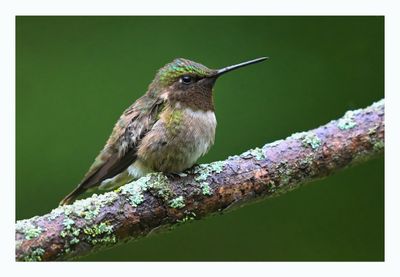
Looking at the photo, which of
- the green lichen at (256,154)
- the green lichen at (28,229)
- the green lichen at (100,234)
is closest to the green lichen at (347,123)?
the green lichen at (256,154)

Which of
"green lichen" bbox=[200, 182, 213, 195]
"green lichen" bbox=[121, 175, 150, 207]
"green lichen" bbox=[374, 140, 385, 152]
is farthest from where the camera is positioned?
"green lichen" bbox=[374, 140, 385, 152]

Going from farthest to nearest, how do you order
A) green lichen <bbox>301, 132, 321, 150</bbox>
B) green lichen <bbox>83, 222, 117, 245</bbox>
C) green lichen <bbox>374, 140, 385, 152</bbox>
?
green lichen <bbox>374, 140, 385, 152</bbox> → green lichen <bbox>301, 132, 321, 150</bbox> → green lichen <bbox>83, 222, 117, 245</bbox>

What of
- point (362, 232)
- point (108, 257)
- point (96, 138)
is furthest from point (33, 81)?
point (362, 232)

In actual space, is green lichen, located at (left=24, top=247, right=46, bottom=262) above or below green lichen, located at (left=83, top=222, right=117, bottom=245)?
below

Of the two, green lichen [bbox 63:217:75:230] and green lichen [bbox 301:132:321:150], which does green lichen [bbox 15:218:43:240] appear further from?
green lichen [bbox 301:132:321:150]

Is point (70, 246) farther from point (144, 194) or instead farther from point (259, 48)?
point (259, 48)

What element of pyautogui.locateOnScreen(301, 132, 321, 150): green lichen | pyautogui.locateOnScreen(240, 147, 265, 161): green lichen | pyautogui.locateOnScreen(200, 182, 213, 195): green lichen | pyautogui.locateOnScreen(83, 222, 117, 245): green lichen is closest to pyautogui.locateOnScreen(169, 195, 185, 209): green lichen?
pyautogui.locateOnScreen(200, 182, 213, 195): green lichen

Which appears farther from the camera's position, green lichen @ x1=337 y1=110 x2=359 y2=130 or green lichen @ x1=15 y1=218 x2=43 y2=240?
green lichen @ x1=337 y1=110 x2=359 y2=130

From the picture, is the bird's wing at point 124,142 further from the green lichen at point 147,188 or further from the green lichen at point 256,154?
the green lichen at point 256,154
